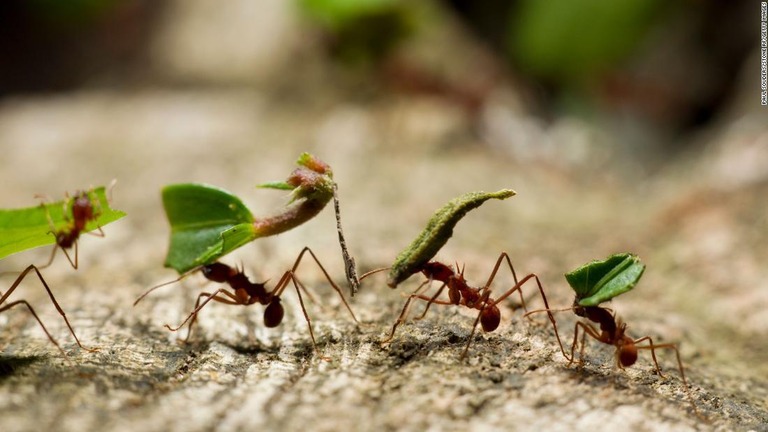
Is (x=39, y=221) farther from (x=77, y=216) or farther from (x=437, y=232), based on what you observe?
(x=437, y=232)

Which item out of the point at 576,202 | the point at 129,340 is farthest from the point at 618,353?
the point at 576,202

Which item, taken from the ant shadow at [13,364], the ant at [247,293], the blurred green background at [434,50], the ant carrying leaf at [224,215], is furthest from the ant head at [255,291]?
the blurred green background at [434,50]

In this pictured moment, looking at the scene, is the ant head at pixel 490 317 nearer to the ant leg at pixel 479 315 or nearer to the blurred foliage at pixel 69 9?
the ant leg at pixel 479 315

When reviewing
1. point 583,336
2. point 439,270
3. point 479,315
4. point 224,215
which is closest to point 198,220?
point 224,215

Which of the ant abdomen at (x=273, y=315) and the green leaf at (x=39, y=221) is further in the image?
the ant abdomen at (x=273, y=315)

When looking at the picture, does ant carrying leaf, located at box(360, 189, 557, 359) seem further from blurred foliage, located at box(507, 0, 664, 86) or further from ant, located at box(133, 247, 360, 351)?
blurred foliage, located at box(507, 0, 664, 86)

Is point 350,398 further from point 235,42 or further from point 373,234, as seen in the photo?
point 235,42
